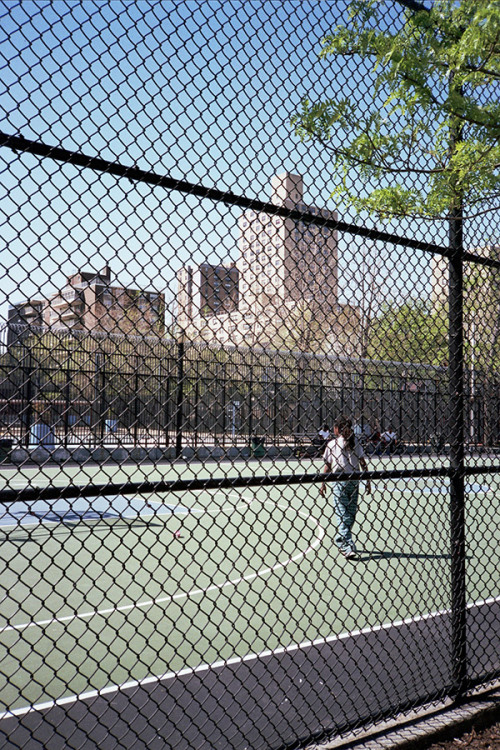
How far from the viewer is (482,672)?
14.5ft

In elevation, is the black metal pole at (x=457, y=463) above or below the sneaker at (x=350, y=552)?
above

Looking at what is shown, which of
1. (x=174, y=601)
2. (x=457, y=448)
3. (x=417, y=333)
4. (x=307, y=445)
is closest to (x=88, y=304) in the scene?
(x=457, y=448)

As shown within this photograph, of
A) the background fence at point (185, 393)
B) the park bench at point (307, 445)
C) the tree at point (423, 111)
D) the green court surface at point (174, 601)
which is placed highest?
the tree at point (423, 111)

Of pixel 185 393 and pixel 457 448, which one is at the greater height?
pixel 185 393

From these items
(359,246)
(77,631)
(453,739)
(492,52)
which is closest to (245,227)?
(359,246)

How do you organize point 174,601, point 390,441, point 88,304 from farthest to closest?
point 174,601
point 390,441
point 88,304

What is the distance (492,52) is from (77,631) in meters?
5.23

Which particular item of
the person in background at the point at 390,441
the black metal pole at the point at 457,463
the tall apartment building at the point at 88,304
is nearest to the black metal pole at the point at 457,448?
the black metal pole at the point at 457,463

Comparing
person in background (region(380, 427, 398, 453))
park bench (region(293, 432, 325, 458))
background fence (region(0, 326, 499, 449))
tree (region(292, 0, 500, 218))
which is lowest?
park bench (region(293, 432, 325, 458))

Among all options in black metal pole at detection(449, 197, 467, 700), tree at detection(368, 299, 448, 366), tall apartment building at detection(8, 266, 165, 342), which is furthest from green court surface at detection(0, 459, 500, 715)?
tree at detection(368, 299, 448, 366)

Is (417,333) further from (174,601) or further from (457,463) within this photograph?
(174,601)

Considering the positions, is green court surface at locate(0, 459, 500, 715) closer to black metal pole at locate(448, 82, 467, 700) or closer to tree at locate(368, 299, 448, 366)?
black metal pole at locate(448, 82, 467, 700)

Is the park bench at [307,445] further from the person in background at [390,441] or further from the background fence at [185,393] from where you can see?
the person in background at [390,441]

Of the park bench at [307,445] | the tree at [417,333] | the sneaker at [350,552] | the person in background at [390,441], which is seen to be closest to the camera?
the tree at [417,333]
